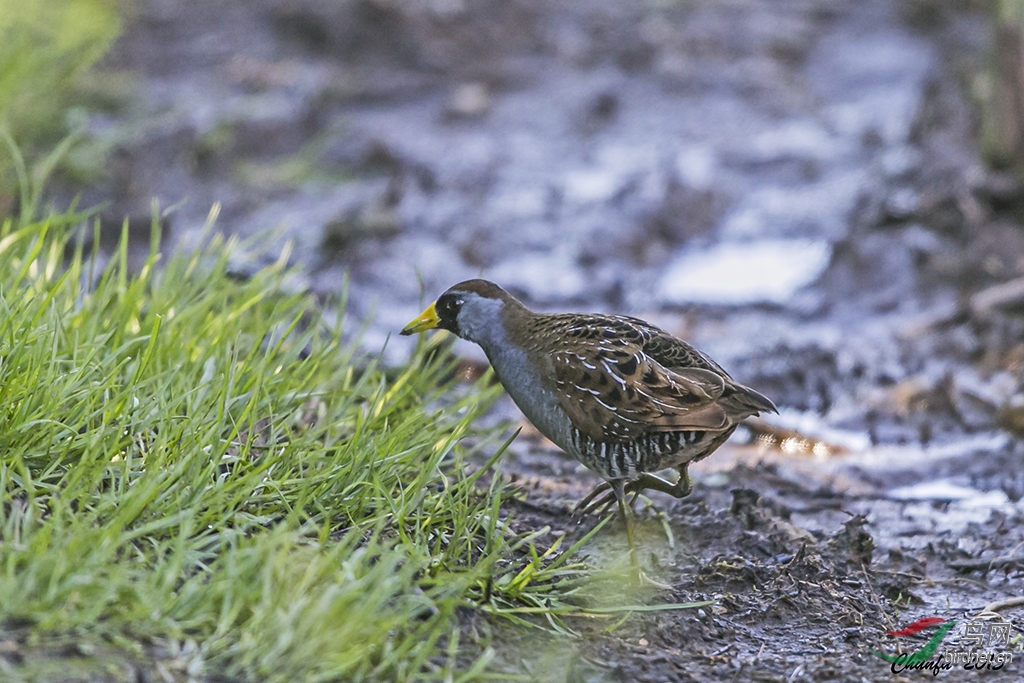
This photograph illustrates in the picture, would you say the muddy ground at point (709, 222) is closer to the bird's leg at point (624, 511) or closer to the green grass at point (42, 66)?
the bird's leg at point (624, 511)

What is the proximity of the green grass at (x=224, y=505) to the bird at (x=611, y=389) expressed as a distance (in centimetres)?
28

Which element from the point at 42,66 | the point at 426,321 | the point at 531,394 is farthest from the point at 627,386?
the point at 42,66

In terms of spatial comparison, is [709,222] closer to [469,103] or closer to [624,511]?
[469,103]

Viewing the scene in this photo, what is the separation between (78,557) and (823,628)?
87.1 inches

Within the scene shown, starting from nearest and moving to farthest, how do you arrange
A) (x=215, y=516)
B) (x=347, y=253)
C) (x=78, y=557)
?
1. (x=78, y=557)
2. (x=215, y=516)
3. (x=347, y=253)

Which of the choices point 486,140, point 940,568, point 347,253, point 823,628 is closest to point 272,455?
point 823,628

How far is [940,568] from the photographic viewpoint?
419cm

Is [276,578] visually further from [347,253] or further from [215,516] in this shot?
[347,253]

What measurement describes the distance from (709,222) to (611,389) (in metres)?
4.03

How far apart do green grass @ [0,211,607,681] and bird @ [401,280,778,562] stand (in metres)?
0.28

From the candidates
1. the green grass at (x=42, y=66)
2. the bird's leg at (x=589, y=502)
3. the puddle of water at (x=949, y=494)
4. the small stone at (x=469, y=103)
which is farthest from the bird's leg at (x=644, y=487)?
the small stone at (x=469, y=103)
